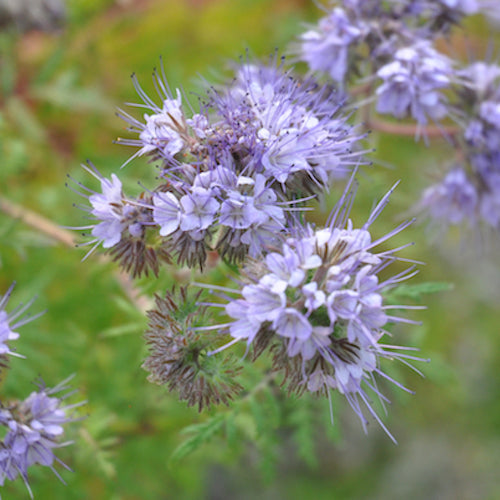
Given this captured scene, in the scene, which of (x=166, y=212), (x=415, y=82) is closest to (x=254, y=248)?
(x=166, y=212)

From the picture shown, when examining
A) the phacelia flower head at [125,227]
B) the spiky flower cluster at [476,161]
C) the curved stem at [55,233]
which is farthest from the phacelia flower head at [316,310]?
the spiky flower cluster at [476,161]

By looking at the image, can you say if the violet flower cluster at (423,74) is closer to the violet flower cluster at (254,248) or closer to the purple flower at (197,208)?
the violet flower cluster at (254,248)

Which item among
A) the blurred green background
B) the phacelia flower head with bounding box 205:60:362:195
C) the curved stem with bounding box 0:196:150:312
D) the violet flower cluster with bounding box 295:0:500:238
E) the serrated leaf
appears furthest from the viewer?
the blurred green background

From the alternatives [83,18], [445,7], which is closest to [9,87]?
[83,18]

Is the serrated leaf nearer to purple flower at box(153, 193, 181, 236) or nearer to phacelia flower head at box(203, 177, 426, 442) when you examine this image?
phacelia flower head at box(203, 177, 426, 442)

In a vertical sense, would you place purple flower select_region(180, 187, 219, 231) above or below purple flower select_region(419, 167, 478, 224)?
above


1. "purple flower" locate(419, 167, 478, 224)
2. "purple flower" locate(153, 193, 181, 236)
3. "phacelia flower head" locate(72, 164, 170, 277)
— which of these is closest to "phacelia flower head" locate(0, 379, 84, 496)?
"phacelia flower head" locate(72, 164, 170, 277)

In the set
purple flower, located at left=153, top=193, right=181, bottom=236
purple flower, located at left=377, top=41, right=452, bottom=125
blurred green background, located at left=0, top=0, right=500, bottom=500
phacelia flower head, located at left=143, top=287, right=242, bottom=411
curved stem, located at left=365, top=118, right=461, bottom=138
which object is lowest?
blurred green background, located at left=0, top=0, right=500, bottom=500
